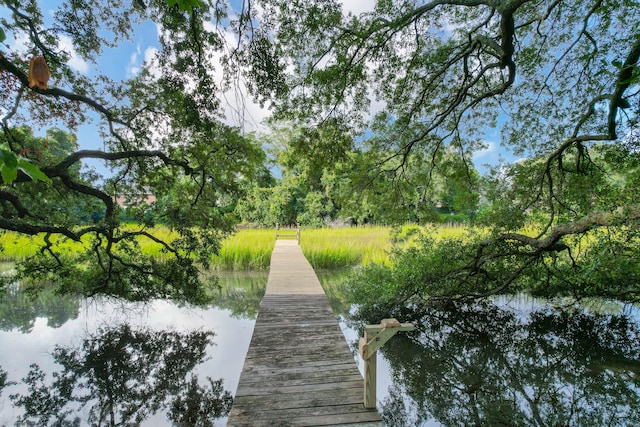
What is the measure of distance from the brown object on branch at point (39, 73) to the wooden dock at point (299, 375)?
2.45m

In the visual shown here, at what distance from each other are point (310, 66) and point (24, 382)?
5.77 m

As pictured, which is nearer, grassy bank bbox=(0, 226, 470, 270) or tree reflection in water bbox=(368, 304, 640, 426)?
tree reflection in water bbox=(368, 304, 640, 426)

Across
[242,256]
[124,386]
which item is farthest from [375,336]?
[242,256]

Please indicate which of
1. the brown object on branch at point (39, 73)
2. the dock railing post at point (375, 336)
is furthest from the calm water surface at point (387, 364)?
the brown object on branch at point (39, 73)

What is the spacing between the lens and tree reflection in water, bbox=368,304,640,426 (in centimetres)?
356

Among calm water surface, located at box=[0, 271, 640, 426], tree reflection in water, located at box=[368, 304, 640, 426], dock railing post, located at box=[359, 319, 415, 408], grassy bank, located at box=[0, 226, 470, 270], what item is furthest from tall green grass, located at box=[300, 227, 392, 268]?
dock railing post, located at box=[359, 319, 415, 408]

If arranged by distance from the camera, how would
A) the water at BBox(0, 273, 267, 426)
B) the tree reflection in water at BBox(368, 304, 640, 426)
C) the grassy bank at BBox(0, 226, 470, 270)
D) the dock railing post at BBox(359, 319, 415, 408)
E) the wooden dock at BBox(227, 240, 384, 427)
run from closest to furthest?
the dock railing post at BBox(359, 319, 415, 408)
the wooden dock at BBox(227, 240, 384, 427)
the tree reflection in water at BBox(368, 304, 640, 426)
the water at BBox(0, 273, 267, 426)
the grassy bank at BBox(0, 226, 470, 270)

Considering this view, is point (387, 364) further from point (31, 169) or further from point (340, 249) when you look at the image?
point (340, 249)

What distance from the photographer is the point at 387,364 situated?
15.6 feet

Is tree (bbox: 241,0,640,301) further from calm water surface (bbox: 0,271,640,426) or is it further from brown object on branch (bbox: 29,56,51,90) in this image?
brown object on branch (bbox: 29,56,51,90)

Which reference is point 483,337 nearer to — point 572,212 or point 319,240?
point 572,212

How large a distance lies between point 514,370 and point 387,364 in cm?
176

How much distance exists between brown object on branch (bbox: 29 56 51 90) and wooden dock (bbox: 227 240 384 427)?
2.45 meters

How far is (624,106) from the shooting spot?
11.6ft
